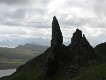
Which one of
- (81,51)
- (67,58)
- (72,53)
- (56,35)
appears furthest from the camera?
(56,35)

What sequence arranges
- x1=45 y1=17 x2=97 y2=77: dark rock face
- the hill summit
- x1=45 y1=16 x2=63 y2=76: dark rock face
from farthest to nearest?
1. x1=45 y1=16 x2=63 y2=76: dark rock face
2. x1=45 y1=17 x2=97 y2=77: dark rock face
3. the hill summit

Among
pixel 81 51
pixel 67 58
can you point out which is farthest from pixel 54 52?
pixel 81 51

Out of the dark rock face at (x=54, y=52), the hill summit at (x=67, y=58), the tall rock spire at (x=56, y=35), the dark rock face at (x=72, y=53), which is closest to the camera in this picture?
the hill summit at (x=67, y=58)

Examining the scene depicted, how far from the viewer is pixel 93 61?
91.2 meters

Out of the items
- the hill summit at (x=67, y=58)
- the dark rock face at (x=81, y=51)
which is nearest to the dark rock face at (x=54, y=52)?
the hill summit at (x=67, y=58)

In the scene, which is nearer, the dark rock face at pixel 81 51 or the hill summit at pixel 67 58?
the hill summit at pixel 67 58

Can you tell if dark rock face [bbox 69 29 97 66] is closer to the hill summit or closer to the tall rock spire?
the hill summit

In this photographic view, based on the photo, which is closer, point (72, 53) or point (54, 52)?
point (72, 53)

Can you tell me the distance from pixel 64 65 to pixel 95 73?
38547mm

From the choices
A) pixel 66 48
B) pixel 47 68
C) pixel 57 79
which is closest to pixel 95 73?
pixel 57 79

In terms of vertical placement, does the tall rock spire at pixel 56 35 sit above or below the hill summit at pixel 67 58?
above

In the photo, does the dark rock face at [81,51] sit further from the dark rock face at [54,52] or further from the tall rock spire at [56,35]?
the tall rock spire at [56,35]

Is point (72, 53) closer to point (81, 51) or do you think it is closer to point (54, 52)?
point (54, 52)

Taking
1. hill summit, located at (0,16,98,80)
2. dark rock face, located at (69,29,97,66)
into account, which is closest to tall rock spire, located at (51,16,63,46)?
hill summit, located at (0,16,98,80)
